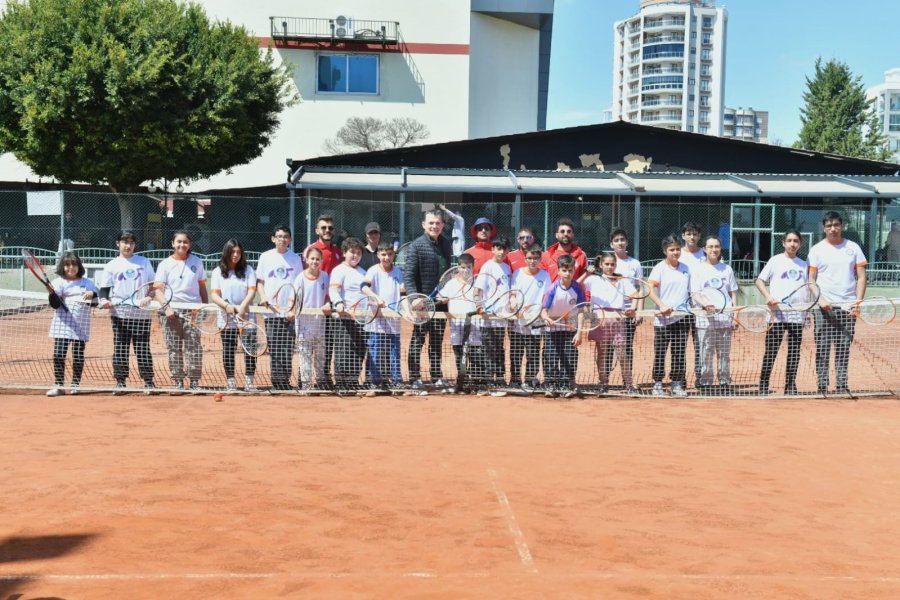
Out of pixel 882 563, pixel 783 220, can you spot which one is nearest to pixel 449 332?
pixel 882 563

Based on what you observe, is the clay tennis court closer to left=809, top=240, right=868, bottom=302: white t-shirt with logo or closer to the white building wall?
left=809, top=240, right=868, bottom=302: white t-shirt with logo

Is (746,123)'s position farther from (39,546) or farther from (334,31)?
(39,546)

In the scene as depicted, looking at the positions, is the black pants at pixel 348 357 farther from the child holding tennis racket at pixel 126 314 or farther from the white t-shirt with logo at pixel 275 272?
the child holding tennis racket at pixel 126 314

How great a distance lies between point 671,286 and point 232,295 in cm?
502

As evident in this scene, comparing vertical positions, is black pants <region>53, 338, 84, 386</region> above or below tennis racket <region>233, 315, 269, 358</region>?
below

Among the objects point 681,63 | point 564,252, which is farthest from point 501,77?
point 681,63

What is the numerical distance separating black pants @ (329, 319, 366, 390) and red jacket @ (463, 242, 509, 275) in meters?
1.59

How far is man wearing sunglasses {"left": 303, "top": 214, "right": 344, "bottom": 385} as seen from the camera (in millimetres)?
10742

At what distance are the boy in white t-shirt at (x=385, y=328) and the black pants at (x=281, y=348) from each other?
92 centimetres

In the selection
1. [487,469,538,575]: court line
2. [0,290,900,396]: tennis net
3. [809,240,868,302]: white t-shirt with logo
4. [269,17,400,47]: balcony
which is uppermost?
[269,17,400,47]: balcony

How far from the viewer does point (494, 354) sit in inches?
433

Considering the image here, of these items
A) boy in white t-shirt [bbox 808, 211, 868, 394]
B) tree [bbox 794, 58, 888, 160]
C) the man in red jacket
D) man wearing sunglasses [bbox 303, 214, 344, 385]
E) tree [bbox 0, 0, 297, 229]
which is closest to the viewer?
boy in white t-shirt [bbox 808, 211, 868, 394]

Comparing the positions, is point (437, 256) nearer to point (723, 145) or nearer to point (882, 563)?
point (882, 563)

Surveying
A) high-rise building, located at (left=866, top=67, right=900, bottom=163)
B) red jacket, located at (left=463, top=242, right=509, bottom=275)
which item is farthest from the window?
high-rise building, located at (left=866, top=67, right=900, bottom=163)
